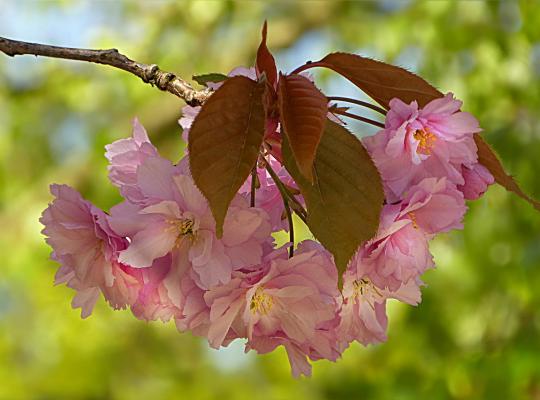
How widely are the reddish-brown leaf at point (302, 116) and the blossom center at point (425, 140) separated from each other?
0.10 meters

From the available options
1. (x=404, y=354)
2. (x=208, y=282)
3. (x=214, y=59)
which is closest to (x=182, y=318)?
(x=208, y=282)

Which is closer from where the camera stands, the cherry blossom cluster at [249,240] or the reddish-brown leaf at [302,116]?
the reddish-brown leaf at [302,116]

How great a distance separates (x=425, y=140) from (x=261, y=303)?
0.19m

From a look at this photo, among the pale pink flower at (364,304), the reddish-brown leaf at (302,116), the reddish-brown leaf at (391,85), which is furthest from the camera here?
the pale pink flower at (364,304)

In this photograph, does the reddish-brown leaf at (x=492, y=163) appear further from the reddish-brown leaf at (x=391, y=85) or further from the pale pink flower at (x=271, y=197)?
the pale pink flower at (x=271, y=197)

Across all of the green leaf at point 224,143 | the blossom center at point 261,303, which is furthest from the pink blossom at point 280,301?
the green leaf at point 224,143

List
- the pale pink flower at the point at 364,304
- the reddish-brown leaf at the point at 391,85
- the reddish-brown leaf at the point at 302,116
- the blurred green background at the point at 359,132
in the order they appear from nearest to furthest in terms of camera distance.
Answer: the reddish-brown leaf at the point at 302,116 < the reddish-brown leaf at the point at 391,85 < the pale pink flower at the point at 364,304 < the blurred green background at the point at 359,132

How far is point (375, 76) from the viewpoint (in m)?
0.75

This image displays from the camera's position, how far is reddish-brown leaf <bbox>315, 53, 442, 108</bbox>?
741mm

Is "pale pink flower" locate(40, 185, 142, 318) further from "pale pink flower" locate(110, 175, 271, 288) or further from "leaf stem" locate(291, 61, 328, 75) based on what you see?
"leaf stem" locate(291, 61, 328, 75)

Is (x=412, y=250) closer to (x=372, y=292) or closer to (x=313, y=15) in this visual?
(x=372, y=292)

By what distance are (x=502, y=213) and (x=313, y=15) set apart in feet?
4.60

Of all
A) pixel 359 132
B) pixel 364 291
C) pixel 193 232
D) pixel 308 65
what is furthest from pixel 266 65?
pixel 359 132

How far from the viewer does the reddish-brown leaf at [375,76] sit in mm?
741
